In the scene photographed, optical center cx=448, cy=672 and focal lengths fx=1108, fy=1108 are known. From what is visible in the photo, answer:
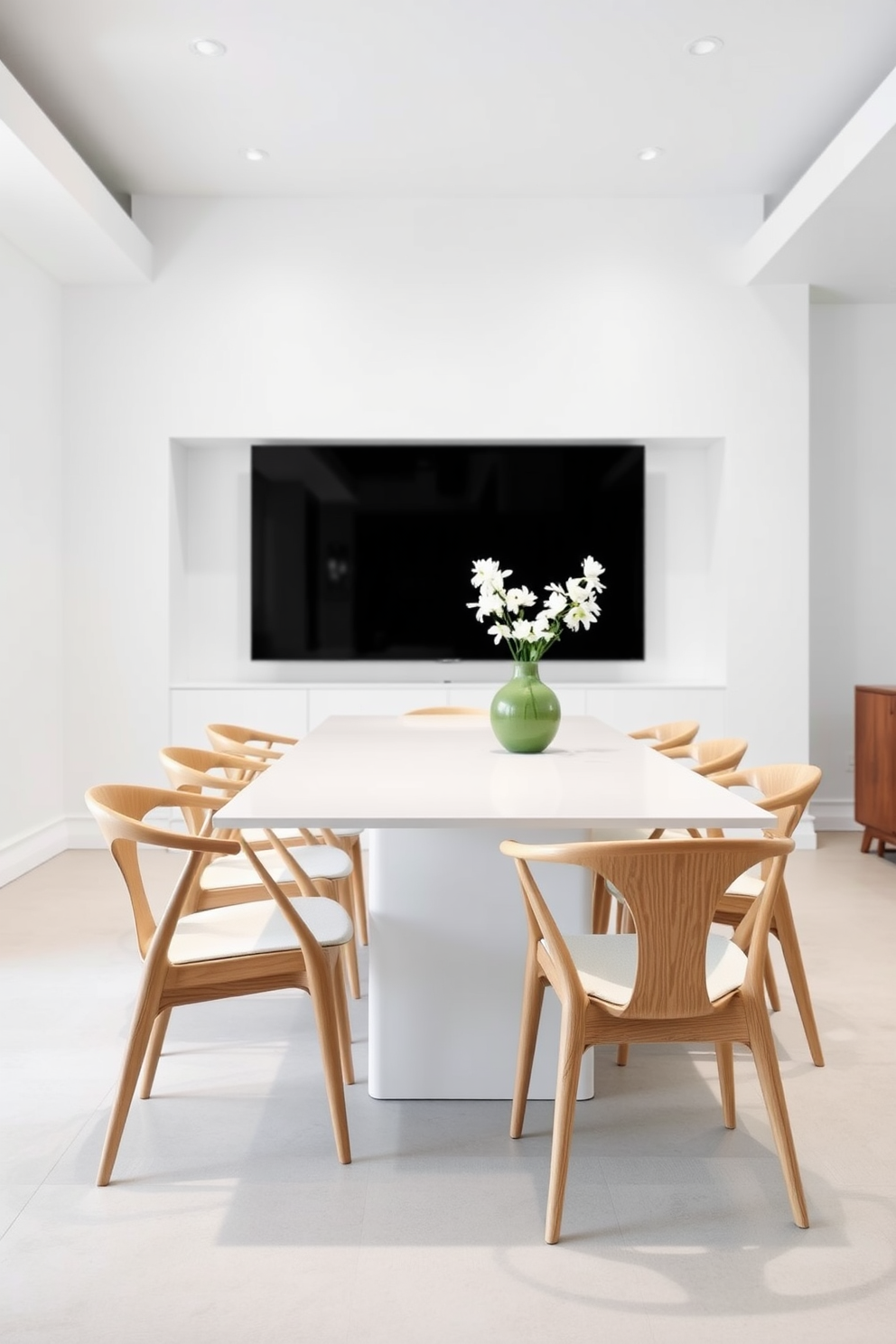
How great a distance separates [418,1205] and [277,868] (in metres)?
1.17

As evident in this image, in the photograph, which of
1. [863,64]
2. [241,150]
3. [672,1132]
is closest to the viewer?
[672,1132]

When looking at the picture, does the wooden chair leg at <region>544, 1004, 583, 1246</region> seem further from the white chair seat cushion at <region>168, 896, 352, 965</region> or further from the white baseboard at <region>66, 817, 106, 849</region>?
the white baseboard at <region>66, 817, 106, 849</region>

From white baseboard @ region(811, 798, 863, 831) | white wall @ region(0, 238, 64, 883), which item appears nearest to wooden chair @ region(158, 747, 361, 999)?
white wall @ region(0, 238, 64, 883)

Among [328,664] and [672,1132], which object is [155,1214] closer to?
[672,1132]

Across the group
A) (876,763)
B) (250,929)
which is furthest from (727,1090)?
(876,763)

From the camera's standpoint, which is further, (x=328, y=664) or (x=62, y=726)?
(x=328, y=664)

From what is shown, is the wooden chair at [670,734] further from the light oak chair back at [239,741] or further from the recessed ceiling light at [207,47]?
the recessed ceiling light at [207,47]

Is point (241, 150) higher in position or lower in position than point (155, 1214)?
higher

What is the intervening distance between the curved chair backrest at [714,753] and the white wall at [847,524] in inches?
108

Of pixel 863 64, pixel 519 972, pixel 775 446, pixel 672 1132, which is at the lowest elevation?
pixel 672 1132

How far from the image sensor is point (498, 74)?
461 cm

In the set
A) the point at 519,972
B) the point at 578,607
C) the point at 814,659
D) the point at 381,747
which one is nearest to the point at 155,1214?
the point at 519,972

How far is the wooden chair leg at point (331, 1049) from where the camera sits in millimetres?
2330

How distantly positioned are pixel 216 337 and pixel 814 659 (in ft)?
12.7
